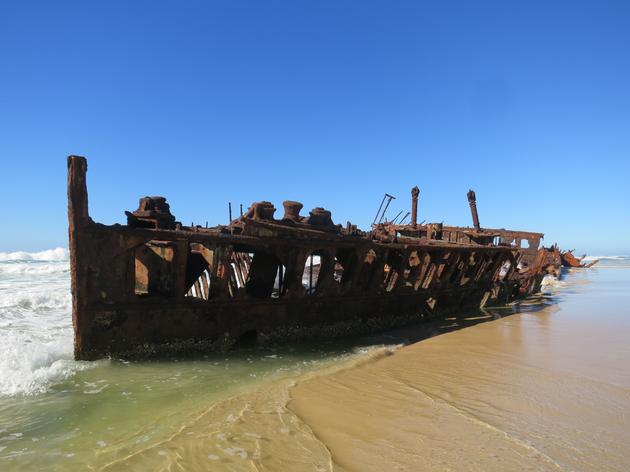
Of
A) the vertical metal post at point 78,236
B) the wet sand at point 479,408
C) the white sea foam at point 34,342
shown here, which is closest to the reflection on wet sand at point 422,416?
the wet sand at point 479,408

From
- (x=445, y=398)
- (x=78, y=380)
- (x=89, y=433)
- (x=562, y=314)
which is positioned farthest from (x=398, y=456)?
(x=562, y=314)

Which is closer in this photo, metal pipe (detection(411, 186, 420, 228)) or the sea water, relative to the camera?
the sea water

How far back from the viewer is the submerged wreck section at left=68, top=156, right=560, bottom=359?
578cm

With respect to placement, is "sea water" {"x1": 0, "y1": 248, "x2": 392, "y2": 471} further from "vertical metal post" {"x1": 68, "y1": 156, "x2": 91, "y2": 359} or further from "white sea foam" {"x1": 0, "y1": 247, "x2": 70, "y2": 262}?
"white sea foam" {"x1": 0, "y1": 247, "x2": 70, "y2": 262}

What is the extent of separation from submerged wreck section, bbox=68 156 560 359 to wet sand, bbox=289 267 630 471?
154cm

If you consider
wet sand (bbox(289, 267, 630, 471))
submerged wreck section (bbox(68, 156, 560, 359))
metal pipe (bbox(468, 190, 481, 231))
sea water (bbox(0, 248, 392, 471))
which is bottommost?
wet sand (bbox(289, 267, 630, 471))

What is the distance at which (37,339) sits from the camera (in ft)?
29.1

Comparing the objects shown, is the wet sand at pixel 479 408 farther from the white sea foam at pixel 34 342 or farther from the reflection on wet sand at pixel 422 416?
the white sea foam at pixel 34 342

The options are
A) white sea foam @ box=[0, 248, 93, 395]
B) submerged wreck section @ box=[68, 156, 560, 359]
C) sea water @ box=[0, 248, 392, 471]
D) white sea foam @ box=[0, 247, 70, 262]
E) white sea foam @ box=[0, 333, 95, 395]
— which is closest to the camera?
sea water @ box=[0, 248, 392, 471]

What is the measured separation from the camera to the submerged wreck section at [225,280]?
5781 mm

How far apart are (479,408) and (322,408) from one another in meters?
1.69

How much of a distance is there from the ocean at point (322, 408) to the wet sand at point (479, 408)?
0.07ft

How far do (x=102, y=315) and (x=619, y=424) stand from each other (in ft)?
20.0

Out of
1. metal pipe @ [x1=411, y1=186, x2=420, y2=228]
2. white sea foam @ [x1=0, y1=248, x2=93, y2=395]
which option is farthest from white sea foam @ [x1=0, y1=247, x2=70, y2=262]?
metal pipe @ [x1=411, y1=186, x2=420, y2=228]
